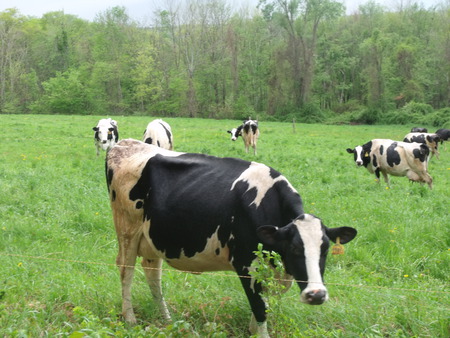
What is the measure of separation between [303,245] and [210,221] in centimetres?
98

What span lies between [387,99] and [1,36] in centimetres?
4730

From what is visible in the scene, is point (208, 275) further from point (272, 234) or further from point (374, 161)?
point (374, 161)

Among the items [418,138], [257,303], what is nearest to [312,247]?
[257,303]

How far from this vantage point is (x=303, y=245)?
11.7 feet

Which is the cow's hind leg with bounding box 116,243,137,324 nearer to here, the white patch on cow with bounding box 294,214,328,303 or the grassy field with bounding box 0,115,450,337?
the grassy field with bounding box 0,115,450,337

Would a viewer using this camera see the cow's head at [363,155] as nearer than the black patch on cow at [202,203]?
Result: No

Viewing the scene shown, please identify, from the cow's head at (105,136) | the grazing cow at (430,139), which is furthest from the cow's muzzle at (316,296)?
the grazing cow at (430,139)

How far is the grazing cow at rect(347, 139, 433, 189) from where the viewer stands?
12.8 metres

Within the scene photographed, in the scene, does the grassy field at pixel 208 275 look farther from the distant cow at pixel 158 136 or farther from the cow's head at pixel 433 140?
the cow's head at pixel 433 140

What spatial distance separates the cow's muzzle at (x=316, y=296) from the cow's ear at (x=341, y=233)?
1.87 feet

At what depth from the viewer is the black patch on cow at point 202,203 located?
3996 mm

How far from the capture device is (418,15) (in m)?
59.2

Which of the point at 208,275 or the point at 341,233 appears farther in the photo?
the point at 208,275

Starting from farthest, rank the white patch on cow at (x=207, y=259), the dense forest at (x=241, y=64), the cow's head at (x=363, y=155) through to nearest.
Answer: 1. the dense forest at (x=241, y=64)
2. the cow's head at (x=363, y=155)
3. the white patch on cow at (x=207, y=259)
